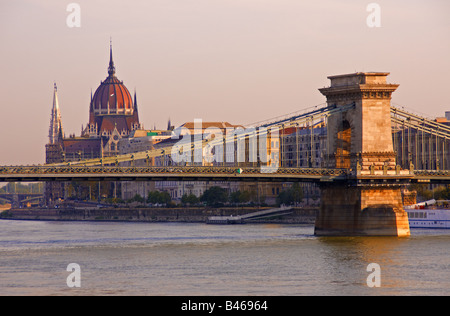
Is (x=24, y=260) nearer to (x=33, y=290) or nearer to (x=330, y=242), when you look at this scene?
(x=33, y=290)

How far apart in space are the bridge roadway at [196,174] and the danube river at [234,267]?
4166 mm

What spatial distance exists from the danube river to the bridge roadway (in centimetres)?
417

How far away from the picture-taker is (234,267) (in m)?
61.0

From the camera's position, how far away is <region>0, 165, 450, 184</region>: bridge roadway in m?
74.6

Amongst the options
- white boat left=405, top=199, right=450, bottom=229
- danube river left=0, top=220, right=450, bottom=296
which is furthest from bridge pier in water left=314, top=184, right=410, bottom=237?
white boat left=405, top=199, right=450, bottom=229

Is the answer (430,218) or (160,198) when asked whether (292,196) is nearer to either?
(160,198)

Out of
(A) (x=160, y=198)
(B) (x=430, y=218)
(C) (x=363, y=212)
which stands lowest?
(B) (x=430, y=218)

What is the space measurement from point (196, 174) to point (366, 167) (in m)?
11.7

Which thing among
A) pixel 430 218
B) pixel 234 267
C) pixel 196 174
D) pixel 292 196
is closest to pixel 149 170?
pixel 196 174

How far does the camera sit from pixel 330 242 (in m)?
76.4

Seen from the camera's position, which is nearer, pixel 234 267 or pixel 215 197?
pixel 234 267

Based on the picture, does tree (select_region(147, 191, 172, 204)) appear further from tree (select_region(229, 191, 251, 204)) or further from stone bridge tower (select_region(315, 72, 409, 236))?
stone bridge tower (select_region(315, 72, 409, 236))

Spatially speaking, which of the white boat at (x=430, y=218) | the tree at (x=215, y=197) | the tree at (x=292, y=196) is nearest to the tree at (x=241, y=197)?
the tree at (x=215, y=197)
